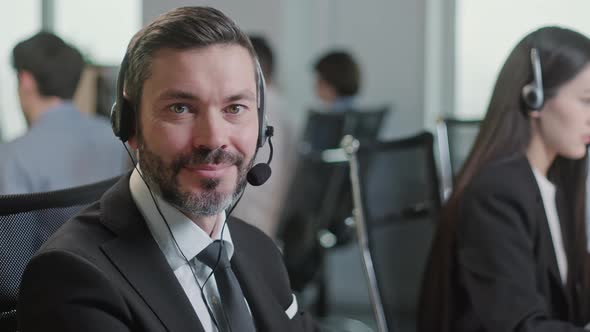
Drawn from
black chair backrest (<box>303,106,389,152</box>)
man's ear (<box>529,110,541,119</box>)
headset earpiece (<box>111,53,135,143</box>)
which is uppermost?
headset earpiece (<box>111,53,135,143</box>)

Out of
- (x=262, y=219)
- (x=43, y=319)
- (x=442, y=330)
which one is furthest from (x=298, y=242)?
(x=43, y=319)

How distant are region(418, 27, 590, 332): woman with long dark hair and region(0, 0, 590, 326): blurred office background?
2542 millimetres

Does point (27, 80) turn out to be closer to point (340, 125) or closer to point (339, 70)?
point (340, 125)

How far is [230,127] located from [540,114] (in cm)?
103

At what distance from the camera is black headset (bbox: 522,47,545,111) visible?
A: 2.00 meters

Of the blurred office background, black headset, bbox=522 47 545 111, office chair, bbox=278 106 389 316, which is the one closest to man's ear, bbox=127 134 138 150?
black headset, bbox=522 47 545 111

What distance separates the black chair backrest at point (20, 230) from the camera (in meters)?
1.32

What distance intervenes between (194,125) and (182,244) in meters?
0.16

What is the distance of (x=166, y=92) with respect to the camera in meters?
1.20

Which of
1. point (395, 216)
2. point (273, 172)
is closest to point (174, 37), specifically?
point (395, 216)

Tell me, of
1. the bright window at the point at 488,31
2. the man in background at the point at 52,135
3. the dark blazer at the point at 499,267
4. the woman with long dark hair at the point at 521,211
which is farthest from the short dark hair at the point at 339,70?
the dark blazer at the point at 499,267

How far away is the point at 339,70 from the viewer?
474 centimetres

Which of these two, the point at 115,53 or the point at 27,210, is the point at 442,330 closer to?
the point at 27,210

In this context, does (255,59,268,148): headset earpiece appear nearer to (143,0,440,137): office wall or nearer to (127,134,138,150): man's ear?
(127,134,138,150): man's ear
